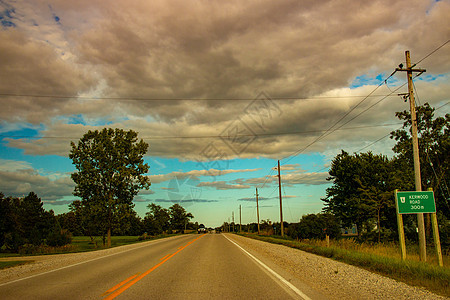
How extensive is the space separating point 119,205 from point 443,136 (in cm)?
4184

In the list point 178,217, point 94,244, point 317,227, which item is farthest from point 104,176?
point 178,217

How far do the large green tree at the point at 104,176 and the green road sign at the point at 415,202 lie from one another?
35471mm

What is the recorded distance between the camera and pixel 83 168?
41219mm

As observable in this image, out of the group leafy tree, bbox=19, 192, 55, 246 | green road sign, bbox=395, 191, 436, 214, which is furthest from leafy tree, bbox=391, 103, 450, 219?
leafy tree, bbox=19, 192, 55, 246

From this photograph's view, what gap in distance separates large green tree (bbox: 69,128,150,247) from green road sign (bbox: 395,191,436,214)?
3547 cm

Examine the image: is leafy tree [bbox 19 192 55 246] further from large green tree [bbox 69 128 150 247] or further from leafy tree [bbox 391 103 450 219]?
leafy tree [bbox 391 103 450 219]

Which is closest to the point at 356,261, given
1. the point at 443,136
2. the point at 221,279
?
the point at 221,279

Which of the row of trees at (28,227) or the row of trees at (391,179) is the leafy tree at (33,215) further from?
the row of trees at (391,179)

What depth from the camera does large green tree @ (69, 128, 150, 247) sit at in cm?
4097

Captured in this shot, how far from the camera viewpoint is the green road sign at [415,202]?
13.0 metres

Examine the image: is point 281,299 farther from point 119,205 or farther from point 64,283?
point 119,205

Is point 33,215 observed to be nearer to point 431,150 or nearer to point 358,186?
point 358,186

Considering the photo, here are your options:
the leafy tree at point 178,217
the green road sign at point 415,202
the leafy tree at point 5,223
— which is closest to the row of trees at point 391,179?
→ the green road sign at point 415,202

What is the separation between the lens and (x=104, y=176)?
41969 millimetres
